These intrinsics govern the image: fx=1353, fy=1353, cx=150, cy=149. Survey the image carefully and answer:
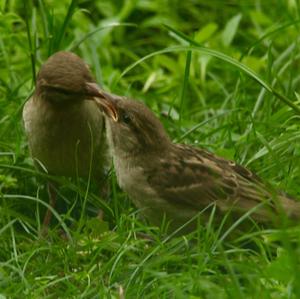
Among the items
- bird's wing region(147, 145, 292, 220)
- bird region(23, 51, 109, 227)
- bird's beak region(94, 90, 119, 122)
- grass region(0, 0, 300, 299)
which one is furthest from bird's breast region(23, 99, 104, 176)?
bird's wing region(147, 145, 292, 220)

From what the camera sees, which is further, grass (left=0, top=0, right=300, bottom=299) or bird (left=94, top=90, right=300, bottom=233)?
bird (left=94, top=90, right=300, bottom=233)

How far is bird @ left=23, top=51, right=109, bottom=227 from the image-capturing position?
7.59 m

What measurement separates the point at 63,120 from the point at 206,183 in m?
0.98

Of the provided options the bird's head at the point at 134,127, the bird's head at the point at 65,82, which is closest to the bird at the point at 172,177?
the bird's head at the point at 134,127

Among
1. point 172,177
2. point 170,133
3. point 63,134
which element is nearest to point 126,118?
point 172,177

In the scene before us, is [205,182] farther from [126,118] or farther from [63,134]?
[63,134]

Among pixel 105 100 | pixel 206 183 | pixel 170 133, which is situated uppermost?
pixel 105 100

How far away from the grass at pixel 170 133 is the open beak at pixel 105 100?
430 millimetres

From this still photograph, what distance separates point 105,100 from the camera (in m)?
7.45

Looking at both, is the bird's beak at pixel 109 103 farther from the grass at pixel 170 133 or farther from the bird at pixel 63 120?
the grass at pixel 170 133

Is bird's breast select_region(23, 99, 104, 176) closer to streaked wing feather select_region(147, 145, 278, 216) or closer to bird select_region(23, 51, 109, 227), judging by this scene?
bird select_region(23, 51, 109, 227)

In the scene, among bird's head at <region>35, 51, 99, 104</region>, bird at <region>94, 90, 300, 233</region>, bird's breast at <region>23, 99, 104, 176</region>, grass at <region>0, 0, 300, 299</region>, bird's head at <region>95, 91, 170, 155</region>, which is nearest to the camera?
grass at <region>0, 0, 300, 299</region>

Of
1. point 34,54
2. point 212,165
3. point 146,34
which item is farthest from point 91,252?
point 146,34

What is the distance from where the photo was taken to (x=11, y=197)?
7438mm
